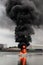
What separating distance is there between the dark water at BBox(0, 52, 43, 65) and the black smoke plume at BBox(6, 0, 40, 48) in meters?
0.42

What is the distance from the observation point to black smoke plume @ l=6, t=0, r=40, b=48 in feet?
12.0

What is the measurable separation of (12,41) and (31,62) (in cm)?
59

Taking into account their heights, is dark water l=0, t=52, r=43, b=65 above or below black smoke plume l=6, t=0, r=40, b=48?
below

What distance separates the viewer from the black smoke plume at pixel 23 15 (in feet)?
12.0

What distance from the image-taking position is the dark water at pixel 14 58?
3.61 m

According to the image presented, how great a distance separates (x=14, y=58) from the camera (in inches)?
145

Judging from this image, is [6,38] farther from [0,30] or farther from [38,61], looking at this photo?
[38,61]

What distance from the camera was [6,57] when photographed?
3699 millimetres

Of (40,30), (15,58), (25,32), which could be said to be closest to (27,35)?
(25,32)

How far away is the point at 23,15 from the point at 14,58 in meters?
0.94

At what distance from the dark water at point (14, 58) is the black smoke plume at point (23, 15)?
16.5 inches

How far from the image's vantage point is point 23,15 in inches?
146

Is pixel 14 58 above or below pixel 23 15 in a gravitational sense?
below

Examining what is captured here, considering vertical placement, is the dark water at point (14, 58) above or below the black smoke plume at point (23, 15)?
below
